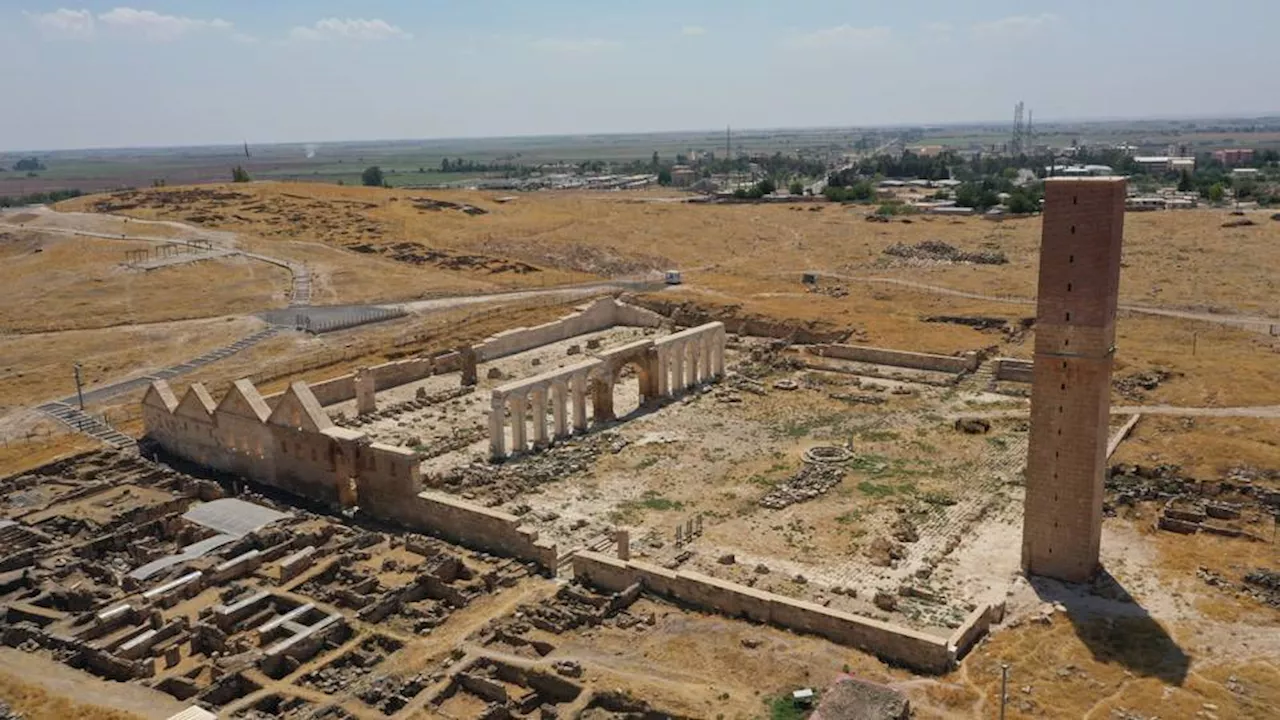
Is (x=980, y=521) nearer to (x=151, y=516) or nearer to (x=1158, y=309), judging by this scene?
(x=151, y=516)

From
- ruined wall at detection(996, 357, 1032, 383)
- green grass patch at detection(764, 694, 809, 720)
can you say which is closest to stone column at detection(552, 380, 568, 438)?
green grass patch at detection(764, 694, 809, 720)

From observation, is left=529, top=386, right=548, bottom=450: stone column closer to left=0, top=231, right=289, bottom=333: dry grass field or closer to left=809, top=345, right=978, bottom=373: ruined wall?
left=809, top=345, right=978, bottom=373: ruined wall

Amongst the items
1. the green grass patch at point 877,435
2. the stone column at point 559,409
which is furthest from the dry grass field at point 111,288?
the green grass patch at point 877,435

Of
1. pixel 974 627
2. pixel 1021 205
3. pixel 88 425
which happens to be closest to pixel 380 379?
pixel 88 425

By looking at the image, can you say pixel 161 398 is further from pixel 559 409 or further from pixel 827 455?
pixel 827 455

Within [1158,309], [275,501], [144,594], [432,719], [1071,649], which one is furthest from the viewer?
[1158,309]

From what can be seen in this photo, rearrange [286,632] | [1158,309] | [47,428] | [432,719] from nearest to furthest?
1. [432,719]
2. [286,632]
3. [47,428]
4. [1158,309]

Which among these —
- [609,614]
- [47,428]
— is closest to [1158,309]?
[609,614]

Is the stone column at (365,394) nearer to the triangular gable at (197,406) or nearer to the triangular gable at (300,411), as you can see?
the triangular gable at (197,406)
